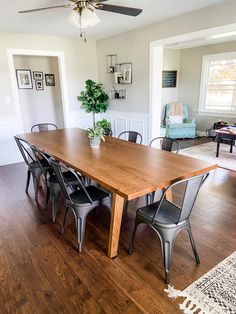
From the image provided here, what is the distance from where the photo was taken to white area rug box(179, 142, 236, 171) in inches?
174

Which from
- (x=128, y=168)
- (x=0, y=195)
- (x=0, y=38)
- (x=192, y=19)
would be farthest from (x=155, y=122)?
(x=0, y=38)

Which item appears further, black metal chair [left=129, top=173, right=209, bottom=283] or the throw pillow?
the throw pillow

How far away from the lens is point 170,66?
7023mm

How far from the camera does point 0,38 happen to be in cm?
431

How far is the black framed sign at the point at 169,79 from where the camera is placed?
700cm

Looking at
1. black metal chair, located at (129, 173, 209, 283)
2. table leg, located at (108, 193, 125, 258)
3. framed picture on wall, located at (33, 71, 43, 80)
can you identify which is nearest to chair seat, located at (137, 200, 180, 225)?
black metal chair, located at (129, 173, 209, 283)

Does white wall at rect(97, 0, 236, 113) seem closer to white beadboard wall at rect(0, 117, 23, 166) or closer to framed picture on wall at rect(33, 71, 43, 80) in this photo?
framed picture on wall at rect(33, 71, 43, 80)

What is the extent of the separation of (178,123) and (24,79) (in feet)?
14.4

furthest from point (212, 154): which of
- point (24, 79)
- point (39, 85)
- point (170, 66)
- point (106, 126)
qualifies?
point (24, 79)

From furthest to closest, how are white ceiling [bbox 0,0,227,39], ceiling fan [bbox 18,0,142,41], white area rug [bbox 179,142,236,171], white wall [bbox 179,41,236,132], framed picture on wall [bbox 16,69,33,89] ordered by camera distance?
white wall [bbox 179,41,236,132]
framed picture on wall [bbox 16,69,33,89]
white area rug [bbox 179,142,236,171]
white ceiling [bbox 0,0,227,39]
ceiling fan [bbox 18,0,142,41]

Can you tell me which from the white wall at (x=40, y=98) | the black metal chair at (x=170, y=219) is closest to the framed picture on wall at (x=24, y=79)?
the white wall at (x=40, y=98)

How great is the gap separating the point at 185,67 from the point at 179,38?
364cm

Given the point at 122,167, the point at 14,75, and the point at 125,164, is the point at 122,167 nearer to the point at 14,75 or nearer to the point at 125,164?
the point at 125,164

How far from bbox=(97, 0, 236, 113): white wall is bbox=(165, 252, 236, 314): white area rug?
312 centimetres
